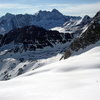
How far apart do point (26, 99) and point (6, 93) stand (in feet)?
7.52

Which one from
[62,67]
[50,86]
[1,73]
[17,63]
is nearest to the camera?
[50,86]

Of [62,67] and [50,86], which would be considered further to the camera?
[62,67]

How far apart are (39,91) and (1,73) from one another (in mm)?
149619

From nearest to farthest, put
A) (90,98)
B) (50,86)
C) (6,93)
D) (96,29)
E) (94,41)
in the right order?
1. (90,98)
2. (6,93)
3. (50,86)
4. (94,41)
5. (96,29)

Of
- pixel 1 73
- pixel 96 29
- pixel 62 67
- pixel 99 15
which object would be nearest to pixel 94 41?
pixel 96 29

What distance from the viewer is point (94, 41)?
65875 mm

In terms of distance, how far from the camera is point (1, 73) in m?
161

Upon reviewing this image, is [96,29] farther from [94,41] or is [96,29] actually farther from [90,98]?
[90,98]

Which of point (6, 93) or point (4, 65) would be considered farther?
point (4, 65)

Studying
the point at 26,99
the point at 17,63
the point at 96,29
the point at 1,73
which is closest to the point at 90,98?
the point at 26,99

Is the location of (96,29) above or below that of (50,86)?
below

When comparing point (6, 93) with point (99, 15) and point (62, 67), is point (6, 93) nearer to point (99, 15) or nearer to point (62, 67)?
point (62, 67)

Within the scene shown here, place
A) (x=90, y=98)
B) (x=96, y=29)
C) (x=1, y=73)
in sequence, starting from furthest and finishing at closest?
1. (x=1, y=73)
2. (x=96, y=29)
3. (x=90, y=98)

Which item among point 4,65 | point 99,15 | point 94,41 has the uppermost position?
point 99,15
